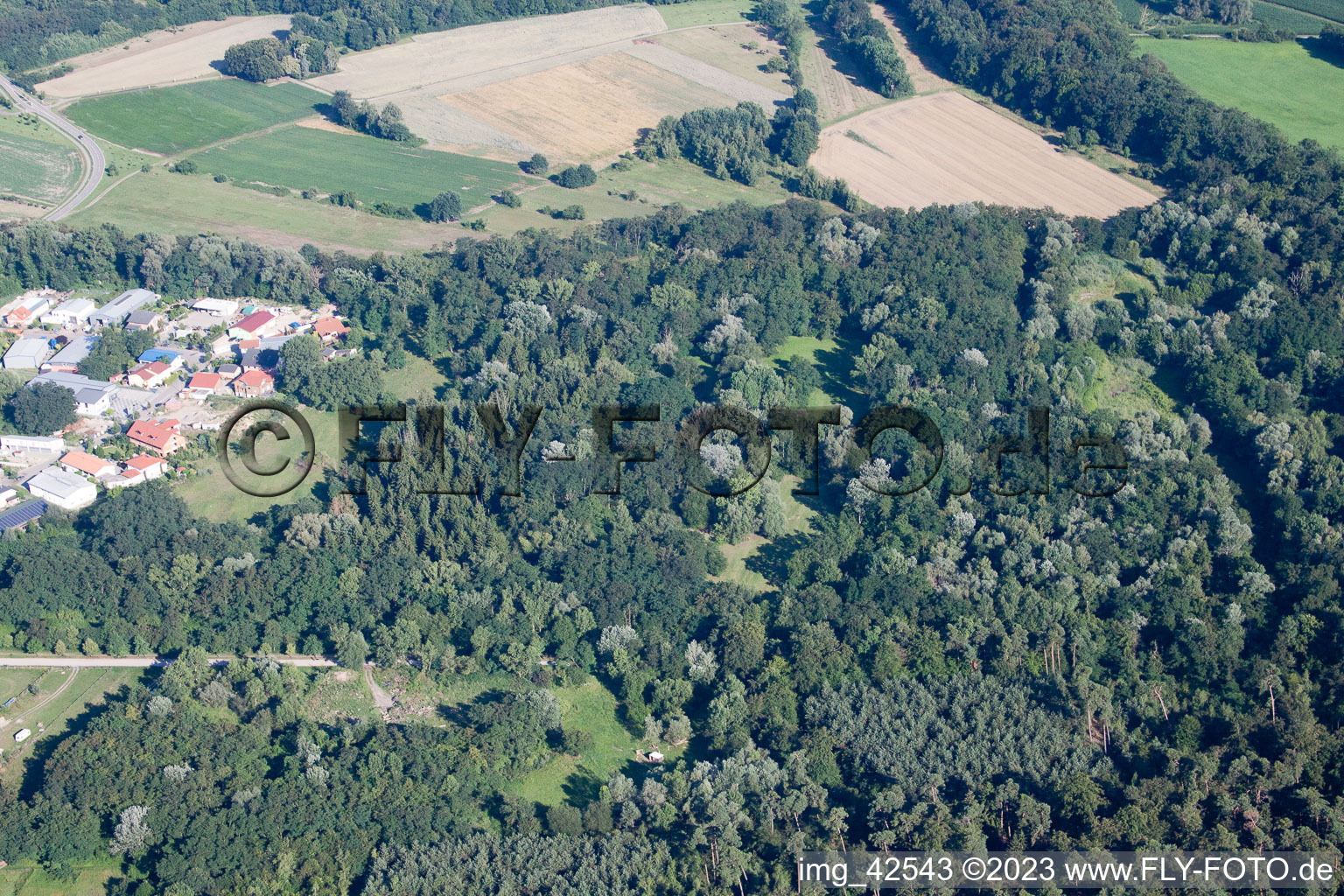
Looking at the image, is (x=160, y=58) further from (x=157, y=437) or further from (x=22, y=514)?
(x=22, y=514)

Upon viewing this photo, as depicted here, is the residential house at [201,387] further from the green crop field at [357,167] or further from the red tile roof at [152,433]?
the green crop field at [357,167]

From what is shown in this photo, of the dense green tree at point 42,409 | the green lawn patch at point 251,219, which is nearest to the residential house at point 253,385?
the dense green tree at point 42,409

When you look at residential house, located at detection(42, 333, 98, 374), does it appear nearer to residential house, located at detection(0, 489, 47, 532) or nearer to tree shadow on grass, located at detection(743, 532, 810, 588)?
residential house, located at detection(0, 489, 47, 532)

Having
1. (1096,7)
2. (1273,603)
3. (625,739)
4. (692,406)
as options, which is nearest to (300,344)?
(692,406)

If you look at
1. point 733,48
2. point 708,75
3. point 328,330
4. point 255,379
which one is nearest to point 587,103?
point 708,75

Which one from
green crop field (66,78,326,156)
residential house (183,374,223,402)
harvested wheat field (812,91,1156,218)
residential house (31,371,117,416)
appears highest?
harvested wheat field (812,91,1156,218)

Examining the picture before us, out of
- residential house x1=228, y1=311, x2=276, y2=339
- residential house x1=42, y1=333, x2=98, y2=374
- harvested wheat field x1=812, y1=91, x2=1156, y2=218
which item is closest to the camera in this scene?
residential house x1=42, y1=333, x2=98, y2=374

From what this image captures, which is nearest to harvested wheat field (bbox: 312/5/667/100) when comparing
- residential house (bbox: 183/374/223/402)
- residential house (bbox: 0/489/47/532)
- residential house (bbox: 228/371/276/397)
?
residential house (bbox: 228/371/276/397)
